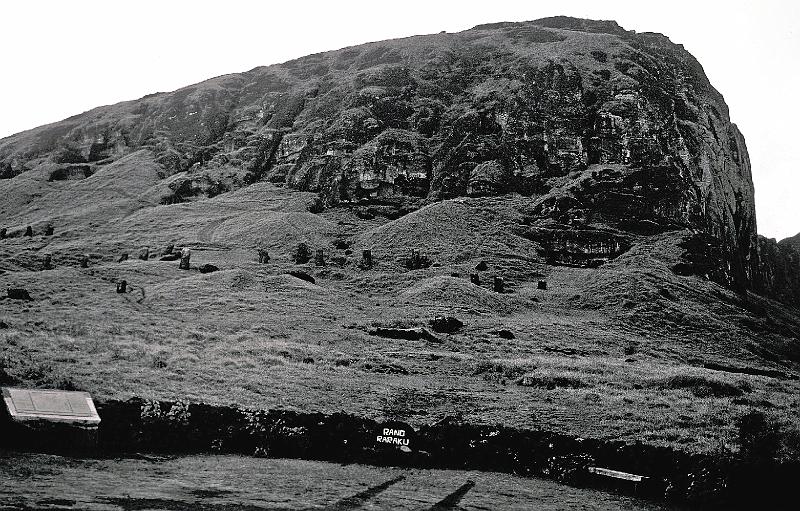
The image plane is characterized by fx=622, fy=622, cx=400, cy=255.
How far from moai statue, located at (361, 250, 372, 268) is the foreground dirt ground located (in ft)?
147

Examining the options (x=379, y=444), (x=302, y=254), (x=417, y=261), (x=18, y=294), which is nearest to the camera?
(x=379, y=444)

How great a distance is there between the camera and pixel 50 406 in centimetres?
1340

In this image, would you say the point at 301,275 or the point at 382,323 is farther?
the point at 301,275

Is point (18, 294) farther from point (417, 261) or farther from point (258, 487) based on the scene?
point (258, 487)

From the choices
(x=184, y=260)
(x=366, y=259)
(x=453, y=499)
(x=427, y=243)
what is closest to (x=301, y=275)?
(x=366, y=259)

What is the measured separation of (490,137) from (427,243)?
1076 inches

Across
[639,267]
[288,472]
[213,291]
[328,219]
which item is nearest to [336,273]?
[213,291]

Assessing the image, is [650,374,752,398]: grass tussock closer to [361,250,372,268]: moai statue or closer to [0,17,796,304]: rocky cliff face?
[361,250,372,268]: moai statue

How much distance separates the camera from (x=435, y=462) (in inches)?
619

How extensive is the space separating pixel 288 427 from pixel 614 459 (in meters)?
8.00

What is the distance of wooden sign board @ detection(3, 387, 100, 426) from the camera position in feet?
42.2

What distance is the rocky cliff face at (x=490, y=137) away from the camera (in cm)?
7369

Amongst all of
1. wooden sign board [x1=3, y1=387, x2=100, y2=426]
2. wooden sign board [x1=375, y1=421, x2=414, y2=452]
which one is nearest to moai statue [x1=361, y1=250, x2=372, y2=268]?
wooden sign board [x1=375, y1=421, x2=414, y2=452]

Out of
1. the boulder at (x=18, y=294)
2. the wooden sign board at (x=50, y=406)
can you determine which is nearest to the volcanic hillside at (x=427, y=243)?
the boulder at (x=18, y=294)
